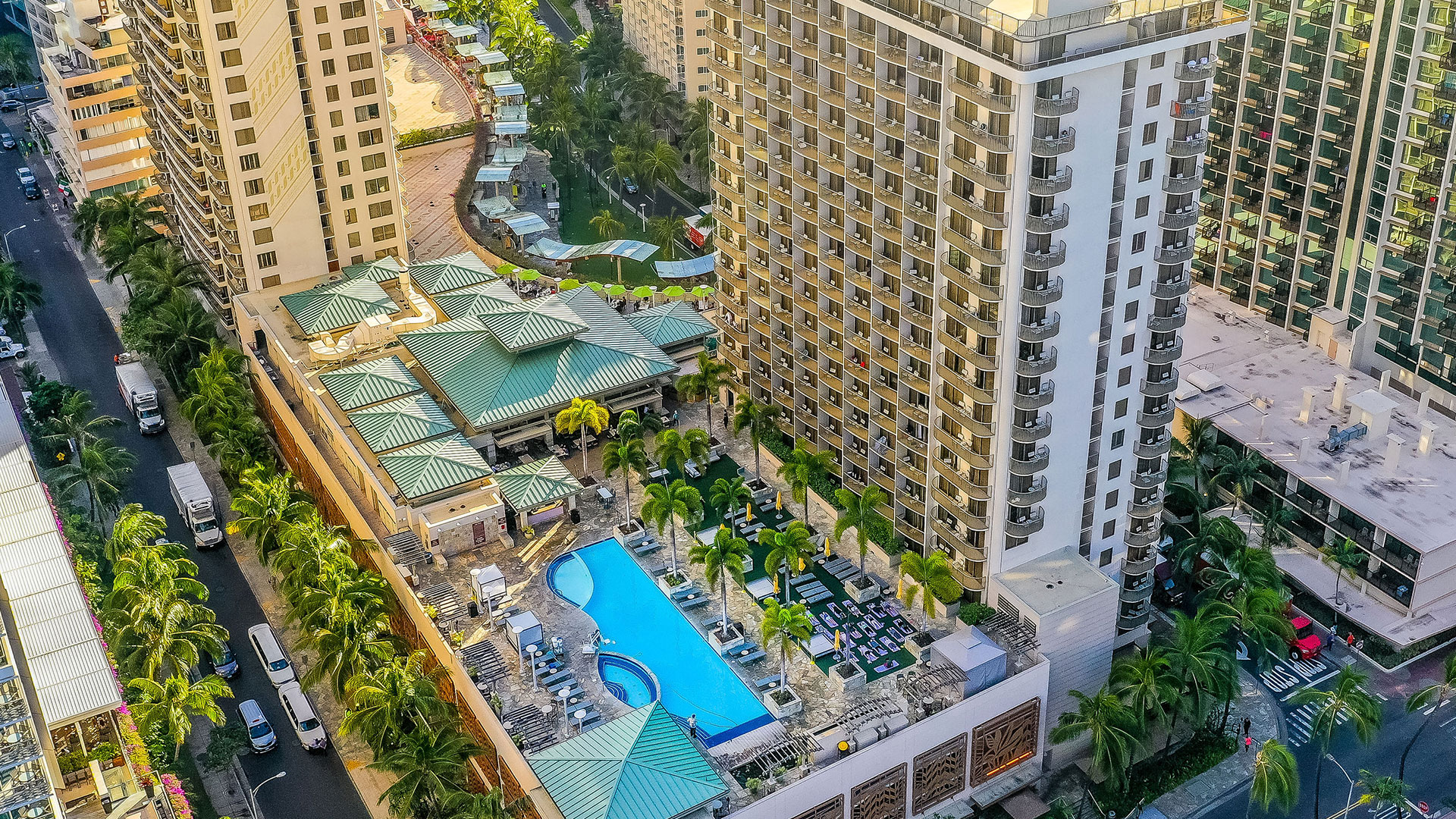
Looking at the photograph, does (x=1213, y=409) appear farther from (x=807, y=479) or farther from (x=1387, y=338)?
(x=807, y=479)

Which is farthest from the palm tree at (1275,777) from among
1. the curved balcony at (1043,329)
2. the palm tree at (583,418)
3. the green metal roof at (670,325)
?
the green metal roof at (670,325)

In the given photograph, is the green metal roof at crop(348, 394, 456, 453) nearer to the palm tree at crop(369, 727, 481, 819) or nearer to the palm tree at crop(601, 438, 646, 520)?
the palm tree at crop(601, 438, 646, 520)

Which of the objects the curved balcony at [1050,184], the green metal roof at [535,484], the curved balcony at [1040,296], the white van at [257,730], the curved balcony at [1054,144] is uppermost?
the curved balcony at [1054,144]

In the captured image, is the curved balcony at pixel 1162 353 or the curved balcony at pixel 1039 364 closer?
the curved balcony at pixel 1039 364

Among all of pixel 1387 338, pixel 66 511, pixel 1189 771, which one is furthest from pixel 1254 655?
pixel 66 511

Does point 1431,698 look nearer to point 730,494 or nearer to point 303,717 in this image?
point 730,494

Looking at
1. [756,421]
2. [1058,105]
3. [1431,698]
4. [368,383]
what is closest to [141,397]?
[368,383]

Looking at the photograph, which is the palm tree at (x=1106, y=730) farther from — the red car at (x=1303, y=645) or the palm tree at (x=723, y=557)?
the palm tree at (x=723, y=557)

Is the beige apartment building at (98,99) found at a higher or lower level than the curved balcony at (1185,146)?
lower

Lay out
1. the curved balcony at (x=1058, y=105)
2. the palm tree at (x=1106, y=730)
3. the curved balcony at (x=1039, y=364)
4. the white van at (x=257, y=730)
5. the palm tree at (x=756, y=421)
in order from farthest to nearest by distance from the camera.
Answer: the palm tree at (x=756, y=421) → the white van at (x=257, y=730) → the curved balcony at (x=1039, y=364) → the palm tree at (x=1106, y=730) → the curved balcony at (x=1058, y=105)
